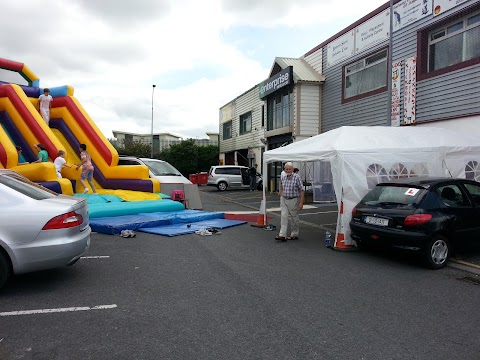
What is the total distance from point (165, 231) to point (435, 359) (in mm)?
6658

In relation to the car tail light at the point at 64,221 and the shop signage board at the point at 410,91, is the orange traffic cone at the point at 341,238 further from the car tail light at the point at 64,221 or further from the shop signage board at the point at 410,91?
the shop signage board at the point at 410,91

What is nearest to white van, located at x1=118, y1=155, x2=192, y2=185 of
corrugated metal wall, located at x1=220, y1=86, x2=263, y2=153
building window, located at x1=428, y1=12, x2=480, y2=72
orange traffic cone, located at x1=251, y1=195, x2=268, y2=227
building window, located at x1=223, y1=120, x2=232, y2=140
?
orange traffic cone, located at x1=251, y1=195, x2=268, y2=227

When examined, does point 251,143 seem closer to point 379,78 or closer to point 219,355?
point 379,78

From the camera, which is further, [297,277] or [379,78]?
[379,78]

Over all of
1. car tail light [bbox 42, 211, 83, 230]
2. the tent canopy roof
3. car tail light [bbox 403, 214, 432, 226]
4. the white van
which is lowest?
car tail light [bbox 403, 214, 432, 226]

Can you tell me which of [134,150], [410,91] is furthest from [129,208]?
[134,150]

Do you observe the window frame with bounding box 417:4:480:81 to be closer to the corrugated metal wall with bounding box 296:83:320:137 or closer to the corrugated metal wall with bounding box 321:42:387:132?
the corrugated metal wall with bounding box 321:42:387:132

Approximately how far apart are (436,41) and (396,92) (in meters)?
1.92

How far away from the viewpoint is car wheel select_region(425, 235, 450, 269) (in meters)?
6.20

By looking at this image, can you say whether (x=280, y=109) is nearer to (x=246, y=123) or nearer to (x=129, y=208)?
(x=246, y=123)

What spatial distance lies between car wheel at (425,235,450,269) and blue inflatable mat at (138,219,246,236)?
512 centimetres

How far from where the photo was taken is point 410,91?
1249 cm

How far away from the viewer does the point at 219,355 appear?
10.8 feet

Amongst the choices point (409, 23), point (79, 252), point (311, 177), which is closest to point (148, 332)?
point (79, 252)
